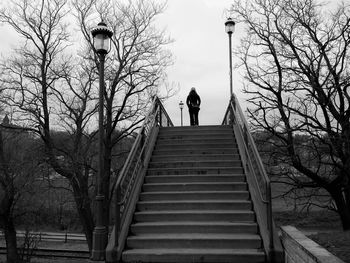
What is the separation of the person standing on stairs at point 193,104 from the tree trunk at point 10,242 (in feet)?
40.6

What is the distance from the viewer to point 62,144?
18891 mm

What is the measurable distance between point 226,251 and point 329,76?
37.3 feet

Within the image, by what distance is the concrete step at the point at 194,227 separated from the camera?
632cm

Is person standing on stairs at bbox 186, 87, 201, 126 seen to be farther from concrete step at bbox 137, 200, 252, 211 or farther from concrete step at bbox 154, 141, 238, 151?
concrete step at bbox 137, 200, 252, 211

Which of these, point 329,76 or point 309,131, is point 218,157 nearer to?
point 309,131

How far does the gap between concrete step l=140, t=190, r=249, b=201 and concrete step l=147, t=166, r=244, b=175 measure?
101 centimetres

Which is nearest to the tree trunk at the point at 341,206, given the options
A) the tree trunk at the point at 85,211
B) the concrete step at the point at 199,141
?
the concrete step at the point at 199,141

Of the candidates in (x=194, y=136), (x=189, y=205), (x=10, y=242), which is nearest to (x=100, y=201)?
(x=189, y=205)

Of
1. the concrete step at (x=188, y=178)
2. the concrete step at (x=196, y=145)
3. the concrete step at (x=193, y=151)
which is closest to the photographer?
the concrete step at (x=188, y=178)

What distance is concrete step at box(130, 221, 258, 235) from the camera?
632cm

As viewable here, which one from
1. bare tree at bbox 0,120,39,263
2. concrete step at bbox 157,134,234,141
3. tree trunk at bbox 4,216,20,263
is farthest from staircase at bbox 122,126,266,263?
tree trunk at bbox 4,216,20,263

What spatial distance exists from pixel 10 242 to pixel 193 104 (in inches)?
523

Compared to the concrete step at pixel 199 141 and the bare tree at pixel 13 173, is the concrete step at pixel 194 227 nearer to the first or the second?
the concrete step at pixel 199 141

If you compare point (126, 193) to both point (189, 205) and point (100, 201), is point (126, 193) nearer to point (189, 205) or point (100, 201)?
point (100, 201)
